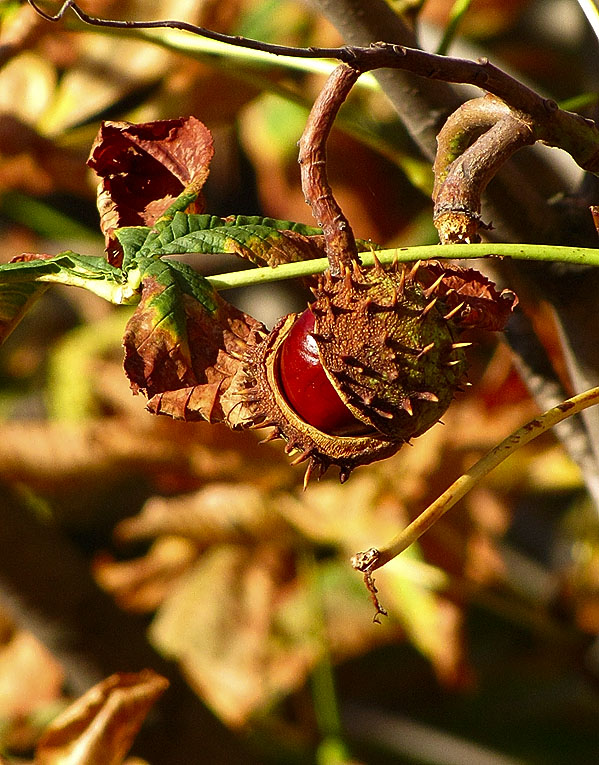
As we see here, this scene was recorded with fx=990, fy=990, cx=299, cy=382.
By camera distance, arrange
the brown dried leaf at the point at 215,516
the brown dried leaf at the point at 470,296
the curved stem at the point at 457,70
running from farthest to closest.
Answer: the brown dried leaf at the point at 215,516 < the brown dried leaf at the point at 470,296 < the curved stem at the point at 457,70

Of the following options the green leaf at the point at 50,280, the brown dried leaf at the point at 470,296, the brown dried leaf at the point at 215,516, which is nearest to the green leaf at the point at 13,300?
the green leaf at the point at 50,280

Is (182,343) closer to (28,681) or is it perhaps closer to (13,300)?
(13,300)

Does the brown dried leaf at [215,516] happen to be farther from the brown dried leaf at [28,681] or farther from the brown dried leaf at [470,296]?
the brown dried leaf at [470,296]

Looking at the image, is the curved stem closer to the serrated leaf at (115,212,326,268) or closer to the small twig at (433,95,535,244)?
the small twig at (433,95,535,244)

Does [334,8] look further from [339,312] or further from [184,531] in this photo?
[184,531]

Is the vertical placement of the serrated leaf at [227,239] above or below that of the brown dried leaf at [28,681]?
above

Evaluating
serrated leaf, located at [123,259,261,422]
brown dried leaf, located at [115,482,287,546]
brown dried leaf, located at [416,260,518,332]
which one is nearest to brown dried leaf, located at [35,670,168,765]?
serrated leaf, located at [123,259,261,422]
